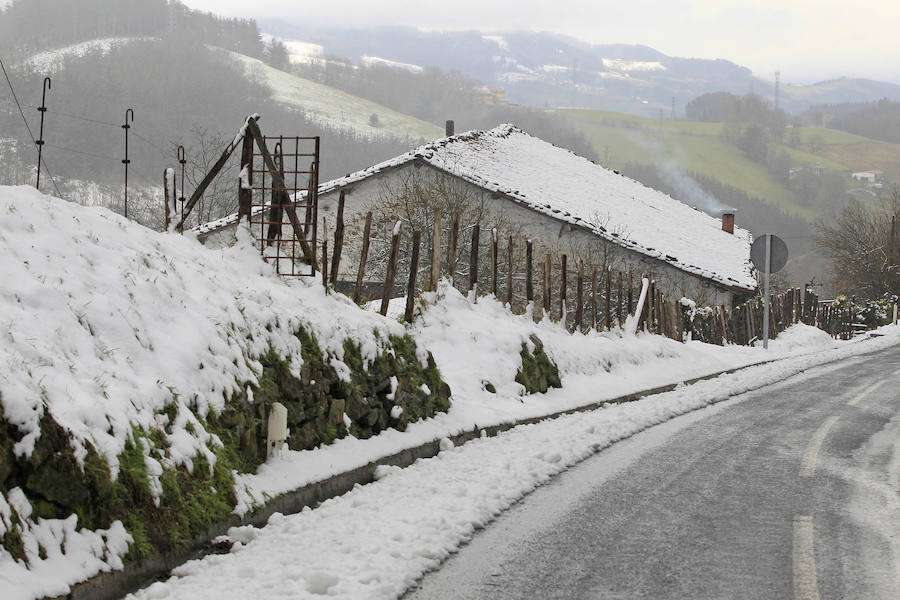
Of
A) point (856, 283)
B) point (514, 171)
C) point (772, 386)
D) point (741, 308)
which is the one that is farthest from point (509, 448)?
point (856, 283)

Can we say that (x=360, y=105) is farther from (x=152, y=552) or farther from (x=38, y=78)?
(x=152, y=552)

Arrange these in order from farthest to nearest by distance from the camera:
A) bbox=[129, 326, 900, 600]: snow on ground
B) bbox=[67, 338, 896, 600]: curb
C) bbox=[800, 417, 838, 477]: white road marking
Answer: bbox=[800, 417, 838, 477]: white road marking → bbox=[129, 326, 900, 600]: snow on ground → bbox=[67, 338, 896, 600]: curb

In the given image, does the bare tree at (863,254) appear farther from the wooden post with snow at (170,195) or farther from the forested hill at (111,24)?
the forested hill at (111,24)

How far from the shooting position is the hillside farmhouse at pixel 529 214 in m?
31.5

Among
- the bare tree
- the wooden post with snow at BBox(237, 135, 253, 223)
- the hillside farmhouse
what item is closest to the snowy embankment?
the wooden post with snow at BBox(237, 135, 253, 223)

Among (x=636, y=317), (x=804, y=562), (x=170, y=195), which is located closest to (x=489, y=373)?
(x=170, y=195)

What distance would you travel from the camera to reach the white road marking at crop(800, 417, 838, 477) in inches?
355

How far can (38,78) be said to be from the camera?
251 feet

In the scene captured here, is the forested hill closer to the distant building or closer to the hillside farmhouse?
the distant building

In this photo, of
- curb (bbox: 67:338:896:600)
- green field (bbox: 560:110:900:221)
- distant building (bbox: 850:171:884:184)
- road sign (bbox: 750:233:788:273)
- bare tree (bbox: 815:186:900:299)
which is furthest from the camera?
distant building (bbox: 850:171:884:184)

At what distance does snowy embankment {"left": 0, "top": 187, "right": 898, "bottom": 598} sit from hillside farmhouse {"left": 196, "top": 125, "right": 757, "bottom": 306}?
19051 mm

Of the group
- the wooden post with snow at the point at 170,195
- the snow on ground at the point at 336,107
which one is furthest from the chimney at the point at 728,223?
the snow on ground at the point at 336,107

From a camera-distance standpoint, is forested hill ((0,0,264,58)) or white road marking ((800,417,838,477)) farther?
forested hill ((0,0,264,58))

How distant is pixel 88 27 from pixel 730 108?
334 ft
